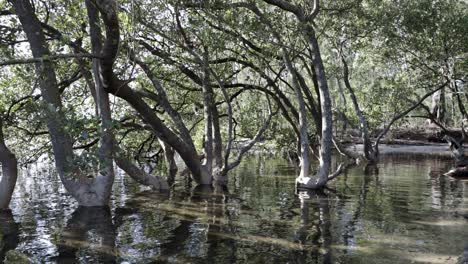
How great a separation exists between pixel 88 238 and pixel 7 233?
2171 millimetres

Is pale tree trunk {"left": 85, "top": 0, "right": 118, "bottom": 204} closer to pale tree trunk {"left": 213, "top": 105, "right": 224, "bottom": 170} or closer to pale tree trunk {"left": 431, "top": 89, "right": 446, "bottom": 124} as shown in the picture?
pale tree trunk {"left": 213, "top": 105, "right": 224, "bottom": 170}

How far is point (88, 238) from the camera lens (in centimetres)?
1034

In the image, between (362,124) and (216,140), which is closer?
(216,140)

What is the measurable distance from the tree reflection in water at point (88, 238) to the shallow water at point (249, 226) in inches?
0.8

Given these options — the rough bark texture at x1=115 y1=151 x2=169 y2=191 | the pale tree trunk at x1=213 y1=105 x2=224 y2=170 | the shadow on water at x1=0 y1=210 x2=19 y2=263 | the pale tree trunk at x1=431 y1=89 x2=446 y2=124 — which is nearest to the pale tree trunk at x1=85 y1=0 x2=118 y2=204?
the rough bark texture at x1=115 y1=151 x2=169 y2=191

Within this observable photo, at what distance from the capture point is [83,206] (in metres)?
14.3

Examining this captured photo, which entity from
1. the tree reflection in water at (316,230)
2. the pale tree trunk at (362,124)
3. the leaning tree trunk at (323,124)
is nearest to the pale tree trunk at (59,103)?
the tree reflection in water at (316,230)

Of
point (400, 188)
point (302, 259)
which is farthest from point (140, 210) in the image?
point (400, 188)

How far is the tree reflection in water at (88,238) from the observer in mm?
8727

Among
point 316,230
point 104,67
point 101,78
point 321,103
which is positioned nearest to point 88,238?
point 104,67

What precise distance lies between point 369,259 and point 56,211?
980 cm

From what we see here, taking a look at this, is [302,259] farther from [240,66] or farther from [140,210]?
[240,66]

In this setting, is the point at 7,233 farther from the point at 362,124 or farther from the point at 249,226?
the point at 362,124

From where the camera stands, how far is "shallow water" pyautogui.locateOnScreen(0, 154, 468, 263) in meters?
8.79
